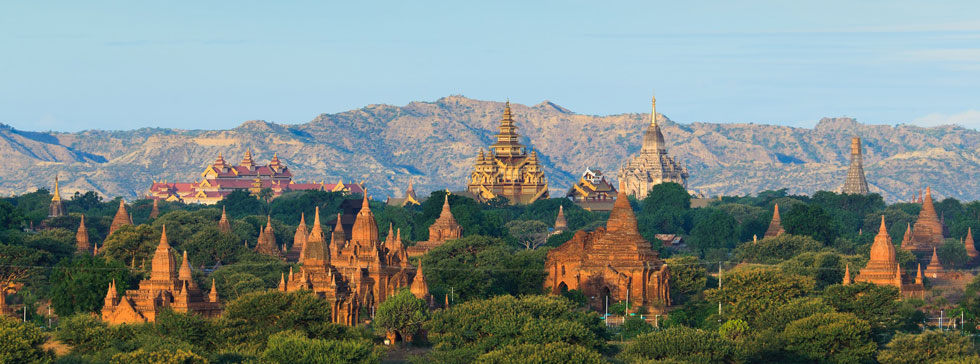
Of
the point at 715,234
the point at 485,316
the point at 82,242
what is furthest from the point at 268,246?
the point at 485,316

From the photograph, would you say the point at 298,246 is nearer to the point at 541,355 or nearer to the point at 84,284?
the point at 84,284

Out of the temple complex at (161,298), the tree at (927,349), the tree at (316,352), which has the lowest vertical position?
the tree at (927,349)

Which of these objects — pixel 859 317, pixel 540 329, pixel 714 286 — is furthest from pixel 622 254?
pixel 540 329

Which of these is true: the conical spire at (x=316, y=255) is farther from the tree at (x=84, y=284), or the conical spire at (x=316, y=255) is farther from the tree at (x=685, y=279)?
the tree at (x=685, y=279)

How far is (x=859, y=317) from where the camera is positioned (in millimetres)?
104312

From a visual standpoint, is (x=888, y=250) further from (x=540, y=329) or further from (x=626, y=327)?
(x=540, y=329)

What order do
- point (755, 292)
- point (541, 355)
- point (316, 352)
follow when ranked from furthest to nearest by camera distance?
point (755, 292) → point (541, 355) → point (316, 352)

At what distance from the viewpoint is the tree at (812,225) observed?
163125 mm

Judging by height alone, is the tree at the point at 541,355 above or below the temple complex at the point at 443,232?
below

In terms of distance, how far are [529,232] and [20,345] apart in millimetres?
110871

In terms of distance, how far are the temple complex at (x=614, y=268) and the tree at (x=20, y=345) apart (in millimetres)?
39743

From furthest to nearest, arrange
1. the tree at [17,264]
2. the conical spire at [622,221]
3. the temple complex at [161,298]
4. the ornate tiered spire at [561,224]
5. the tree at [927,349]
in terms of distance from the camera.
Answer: the ornate tiered spire at [561,224]
the tree at [17,264]
the conical spire at [622,221]
the temple complex at [161,298]
the tree at [927,349]

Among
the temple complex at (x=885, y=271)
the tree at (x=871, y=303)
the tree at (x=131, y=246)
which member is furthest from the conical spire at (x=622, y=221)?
the tree at (x=131, y=246)

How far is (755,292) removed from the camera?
364 ft
